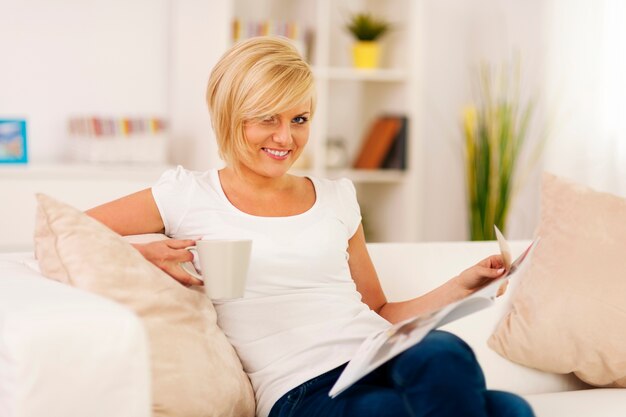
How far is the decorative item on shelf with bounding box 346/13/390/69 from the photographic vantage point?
13.9 feet

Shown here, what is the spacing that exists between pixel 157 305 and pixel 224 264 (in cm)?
16

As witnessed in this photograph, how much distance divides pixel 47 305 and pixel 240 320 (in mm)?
469

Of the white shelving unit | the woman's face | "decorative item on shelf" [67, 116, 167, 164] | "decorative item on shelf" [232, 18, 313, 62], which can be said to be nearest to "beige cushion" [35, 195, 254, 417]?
the woman's face

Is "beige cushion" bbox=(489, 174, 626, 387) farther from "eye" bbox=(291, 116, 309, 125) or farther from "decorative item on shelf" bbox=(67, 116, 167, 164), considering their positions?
"decorative item on shelf" bbox=(67, 116, 167, 164)

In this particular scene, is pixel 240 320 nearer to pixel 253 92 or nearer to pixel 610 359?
pixel 253 92

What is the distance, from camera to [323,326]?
1750 millimetres

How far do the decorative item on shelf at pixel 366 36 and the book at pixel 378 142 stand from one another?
0.27m

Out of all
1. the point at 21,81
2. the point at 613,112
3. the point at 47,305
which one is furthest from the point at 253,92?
the point at 21,81

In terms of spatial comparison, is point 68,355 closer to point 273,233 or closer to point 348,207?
point 273,233

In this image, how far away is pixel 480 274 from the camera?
182 centimetres

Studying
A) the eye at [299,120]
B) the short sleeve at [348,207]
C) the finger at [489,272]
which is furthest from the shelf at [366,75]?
the finger at [489,272]

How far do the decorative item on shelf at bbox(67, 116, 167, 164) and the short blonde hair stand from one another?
2.02m

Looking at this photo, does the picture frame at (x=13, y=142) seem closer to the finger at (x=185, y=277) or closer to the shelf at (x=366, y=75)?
the shelf at (x=366, y=75)

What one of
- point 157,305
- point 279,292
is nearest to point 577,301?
point 279,292
